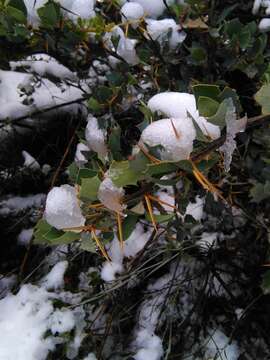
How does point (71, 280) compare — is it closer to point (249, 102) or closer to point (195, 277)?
point (195, 277)

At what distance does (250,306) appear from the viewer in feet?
4.42

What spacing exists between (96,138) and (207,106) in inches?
18.8

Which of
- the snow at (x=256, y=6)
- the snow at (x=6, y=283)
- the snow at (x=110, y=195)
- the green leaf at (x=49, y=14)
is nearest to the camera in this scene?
the snow at (x=110, y=195)

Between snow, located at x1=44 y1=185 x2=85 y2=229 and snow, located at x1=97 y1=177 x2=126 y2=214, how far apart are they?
2.3 inches

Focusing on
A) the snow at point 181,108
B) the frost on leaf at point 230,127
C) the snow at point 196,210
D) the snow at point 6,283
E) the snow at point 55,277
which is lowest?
the snow at point 6,283

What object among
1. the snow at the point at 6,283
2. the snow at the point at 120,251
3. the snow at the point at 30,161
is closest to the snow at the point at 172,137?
the snow at the point at 120,251

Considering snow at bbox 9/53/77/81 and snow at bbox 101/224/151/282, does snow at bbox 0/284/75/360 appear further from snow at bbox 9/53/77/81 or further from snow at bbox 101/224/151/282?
snow at bbox 9/53/77/81

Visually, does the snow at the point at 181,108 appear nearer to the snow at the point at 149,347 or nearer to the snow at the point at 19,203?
the snow at the point at 149,347

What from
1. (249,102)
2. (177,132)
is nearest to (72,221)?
(177,132)

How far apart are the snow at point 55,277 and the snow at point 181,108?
863 mm

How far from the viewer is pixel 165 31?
4.14 ft

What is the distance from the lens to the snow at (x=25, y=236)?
5.51 ft

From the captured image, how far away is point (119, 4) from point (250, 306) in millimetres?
915

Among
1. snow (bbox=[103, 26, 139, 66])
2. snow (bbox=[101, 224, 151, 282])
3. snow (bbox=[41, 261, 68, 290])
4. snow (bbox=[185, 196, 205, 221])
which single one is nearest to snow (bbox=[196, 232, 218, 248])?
snow (bbox=[185, 196, 205, 221])
